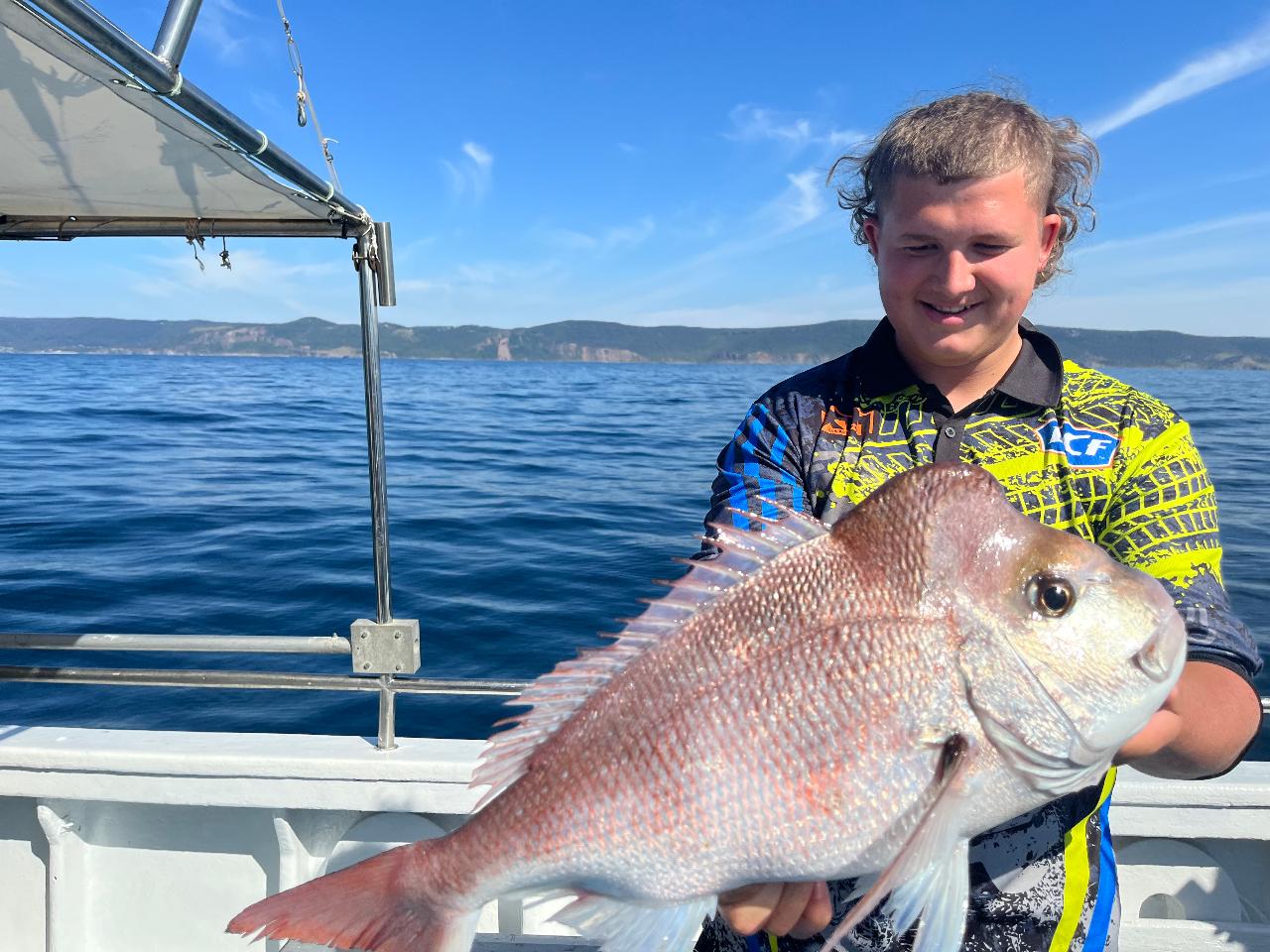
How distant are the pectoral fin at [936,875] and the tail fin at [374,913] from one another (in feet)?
2.13

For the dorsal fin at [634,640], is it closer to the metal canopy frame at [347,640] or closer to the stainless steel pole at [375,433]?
the metal canopy frame at [347,640]

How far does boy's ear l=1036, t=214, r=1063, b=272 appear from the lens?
170 centimetres

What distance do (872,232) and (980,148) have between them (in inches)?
12.8

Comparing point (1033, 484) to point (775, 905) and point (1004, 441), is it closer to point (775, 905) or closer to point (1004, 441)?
point (1004, 441)

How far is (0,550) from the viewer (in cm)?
834

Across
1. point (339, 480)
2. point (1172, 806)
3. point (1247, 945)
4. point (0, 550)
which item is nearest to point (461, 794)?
point (1172, 806)

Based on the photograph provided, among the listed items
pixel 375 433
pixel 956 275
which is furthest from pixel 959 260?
pixel 375 433

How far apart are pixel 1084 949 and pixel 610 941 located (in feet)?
3.39

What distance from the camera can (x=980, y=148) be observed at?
1.57 m

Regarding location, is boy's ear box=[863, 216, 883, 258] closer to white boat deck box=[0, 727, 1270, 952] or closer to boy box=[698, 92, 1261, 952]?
boy box=[698, 92, 1261, 952]

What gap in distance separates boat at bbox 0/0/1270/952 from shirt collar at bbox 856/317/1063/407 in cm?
131

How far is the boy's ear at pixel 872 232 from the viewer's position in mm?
1836

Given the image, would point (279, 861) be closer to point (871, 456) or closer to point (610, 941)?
point (610, 941)

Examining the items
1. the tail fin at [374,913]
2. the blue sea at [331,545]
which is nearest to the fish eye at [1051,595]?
the tail fin at [374,913]
